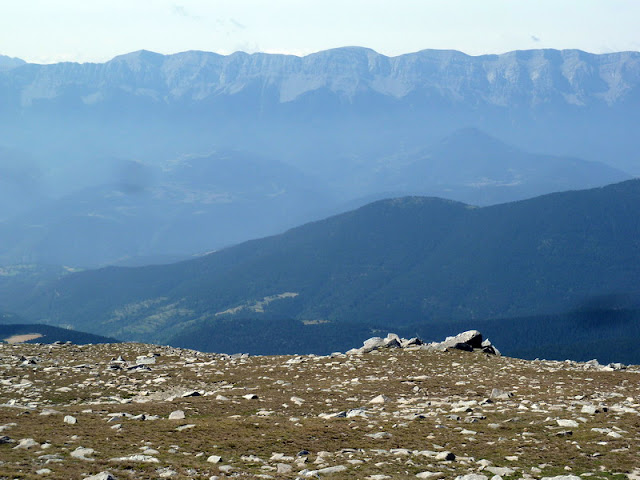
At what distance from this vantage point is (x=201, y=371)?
4331cm

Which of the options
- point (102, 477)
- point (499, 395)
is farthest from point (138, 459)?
point (499, 395)

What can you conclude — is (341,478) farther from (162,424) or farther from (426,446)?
(162,424)

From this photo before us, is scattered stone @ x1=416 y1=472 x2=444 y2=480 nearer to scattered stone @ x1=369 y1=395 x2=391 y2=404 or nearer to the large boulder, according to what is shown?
scattered stone @ x1=369 y1=395 x2=391 y2=404

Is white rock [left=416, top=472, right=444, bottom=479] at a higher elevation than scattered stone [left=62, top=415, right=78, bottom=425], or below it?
below

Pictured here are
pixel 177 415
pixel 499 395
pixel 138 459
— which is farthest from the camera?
pixel 499 395

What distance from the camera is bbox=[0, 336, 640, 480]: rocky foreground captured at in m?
21.6

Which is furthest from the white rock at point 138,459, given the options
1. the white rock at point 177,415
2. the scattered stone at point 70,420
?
the white rock at point 177,415

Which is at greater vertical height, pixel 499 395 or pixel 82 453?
pixel 82 453

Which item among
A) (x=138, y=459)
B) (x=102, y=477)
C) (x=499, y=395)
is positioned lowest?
(x=499, y=395)

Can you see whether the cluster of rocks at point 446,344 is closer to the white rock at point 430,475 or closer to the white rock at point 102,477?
the white rock at point 430,475

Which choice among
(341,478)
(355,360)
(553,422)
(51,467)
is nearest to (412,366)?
(355,360)

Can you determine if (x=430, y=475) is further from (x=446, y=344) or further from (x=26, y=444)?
(x=446, y=344)

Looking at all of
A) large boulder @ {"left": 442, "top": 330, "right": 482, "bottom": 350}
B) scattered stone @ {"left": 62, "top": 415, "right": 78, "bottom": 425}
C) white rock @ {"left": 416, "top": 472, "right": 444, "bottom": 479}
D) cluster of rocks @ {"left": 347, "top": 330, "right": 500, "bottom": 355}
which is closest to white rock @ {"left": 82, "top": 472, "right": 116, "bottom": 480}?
scattered stone @ {"left": 62, "top": 415, "right": 78, "bottom": 425}

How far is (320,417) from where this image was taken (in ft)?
97.7
